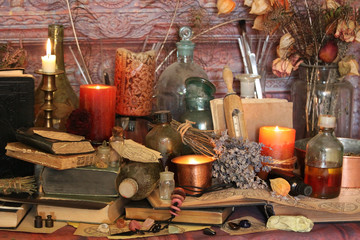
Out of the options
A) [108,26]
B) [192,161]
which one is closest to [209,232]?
[192,161]

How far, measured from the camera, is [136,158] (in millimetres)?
1154

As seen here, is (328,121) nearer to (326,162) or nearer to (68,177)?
(326,162)

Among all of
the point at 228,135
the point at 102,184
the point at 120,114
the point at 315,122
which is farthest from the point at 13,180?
the point at 315,122

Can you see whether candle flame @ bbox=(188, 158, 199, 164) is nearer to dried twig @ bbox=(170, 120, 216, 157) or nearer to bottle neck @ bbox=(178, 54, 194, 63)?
dried twig @ bbox=(170, 120, 216, 157)

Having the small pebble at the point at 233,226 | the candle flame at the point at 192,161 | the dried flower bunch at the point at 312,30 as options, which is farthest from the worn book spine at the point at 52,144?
the dried flower bunch at the point at 312,30

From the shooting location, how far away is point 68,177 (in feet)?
3.73

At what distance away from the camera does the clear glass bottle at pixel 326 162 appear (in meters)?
1.17

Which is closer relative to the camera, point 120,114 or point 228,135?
point 228,135

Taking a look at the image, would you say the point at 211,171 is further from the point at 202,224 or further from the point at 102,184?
the point at 102,184

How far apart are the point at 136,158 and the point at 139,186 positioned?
0.07 meters

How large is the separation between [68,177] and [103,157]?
0.29 feet

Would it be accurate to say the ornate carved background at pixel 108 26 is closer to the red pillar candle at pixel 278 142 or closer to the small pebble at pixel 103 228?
the red pillar candle at pixel 278 142

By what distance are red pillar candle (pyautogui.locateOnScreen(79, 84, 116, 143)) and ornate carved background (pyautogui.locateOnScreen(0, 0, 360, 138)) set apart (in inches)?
11.5

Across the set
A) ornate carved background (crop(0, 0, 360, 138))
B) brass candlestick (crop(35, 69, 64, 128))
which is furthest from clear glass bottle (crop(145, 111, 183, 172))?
ornate carved background (crop(0, 0, 360, 138))
